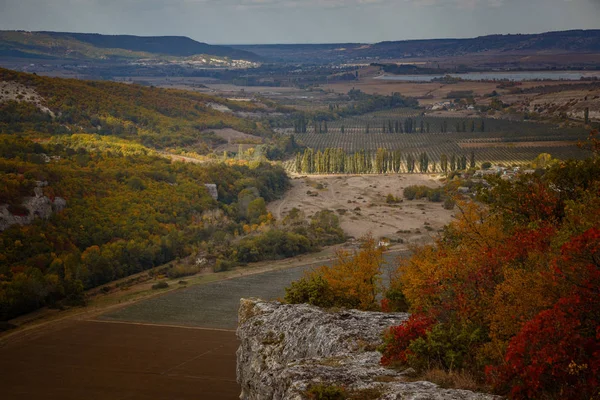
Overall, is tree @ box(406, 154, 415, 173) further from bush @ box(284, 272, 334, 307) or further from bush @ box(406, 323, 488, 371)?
bush @ box(406, 323, 488, 371)

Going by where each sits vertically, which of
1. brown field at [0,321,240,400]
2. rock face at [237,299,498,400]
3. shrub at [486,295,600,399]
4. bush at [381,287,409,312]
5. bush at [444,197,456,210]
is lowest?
brown field at [0,321,240,400]

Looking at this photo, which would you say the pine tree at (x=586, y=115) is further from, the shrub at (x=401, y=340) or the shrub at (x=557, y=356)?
the shrub at (x=557, y=356)

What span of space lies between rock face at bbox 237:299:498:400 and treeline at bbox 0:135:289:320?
4209 cm

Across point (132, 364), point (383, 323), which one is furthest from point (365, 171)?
point (383, 323)

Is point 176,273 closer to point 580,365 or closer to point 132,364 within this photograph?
point 132,364

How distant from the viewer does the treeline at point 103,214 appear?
76500 mm

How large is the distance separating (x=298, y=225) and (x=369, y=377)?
79.8 metres

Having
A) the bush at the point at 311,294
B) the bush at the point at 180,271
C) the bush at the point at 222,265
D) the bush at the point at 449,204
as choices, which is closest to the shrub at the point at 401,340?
the bush at the point at 311,294

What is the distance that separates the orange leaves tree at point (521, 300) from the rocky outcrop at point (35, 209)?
58389 mm

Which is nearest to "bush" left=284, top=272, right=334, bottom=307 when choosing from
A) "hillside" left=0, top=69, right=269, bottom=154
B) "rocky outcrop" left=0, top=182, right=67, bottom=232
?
"rocky outcrop" left=0, top=182, right=67, bottom=232

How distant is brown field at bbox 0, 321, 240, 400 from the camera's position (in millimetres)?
47375

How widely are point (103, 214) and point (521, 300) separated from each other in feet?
251

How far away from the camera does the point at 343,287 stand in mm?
43625

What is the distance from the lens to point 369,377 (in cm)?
2459
